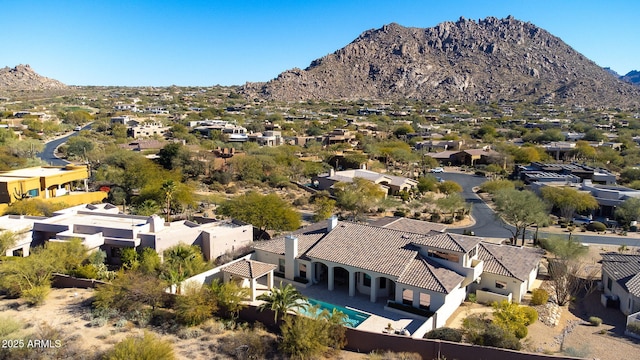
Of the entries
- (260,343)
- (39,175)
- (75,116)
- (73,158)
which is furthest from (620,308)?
(75,116)

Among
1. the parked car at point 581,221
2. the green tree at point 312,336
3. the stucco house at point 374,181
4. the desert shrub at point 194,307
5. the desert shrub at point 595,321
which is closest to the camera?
the green tree at point 312,336

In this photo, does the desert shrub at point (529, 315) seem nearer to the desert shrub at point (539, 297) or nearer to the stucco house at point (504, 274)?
the stucco house at point (504, 274)

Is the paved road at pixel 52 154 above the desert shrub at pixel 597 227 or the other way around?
above

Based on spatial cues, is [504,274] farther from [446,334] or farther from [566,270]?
[446,334]

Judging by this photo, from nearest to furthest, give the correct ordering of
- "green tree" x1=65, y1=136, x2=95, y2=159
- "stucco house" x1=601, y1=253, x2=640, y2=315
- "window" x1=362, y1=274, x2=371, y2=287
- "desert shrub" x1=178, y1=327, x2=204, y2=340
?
"desert shrub" x1=178, y1=327, x2=204, y2=340
"stucco house" x1=601, y1=253, x2=640, y2=315
"window" x1=362, y1=274, x2=371, y2=287
"green tree" x1=65, y1=136, x2=95, y2=159

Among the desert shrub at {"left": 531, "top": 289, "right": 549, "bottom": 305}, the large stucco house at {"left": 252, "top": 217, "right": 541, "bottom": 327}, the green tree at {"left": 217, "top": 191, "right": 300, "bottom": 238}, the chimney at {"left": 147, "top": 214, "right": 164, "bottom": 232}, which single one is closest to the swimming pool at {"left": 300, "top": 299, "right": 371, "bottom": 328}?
the large stucco house at {"left": 252, "top": 217, "right": 541, "bottom": 327}

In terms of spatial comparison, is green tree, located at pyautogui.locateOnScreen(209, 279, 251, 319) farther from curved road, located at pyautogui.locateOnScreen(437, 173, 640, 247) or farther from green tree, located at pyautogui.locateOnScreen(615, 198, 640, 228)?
green tree, located at pyautogui.locateOnScreen(615, 198, 640, 228)

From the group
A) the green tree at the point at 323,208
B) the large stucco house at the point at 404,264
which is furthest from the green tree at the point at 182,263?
the green tree at the point at 323,208
